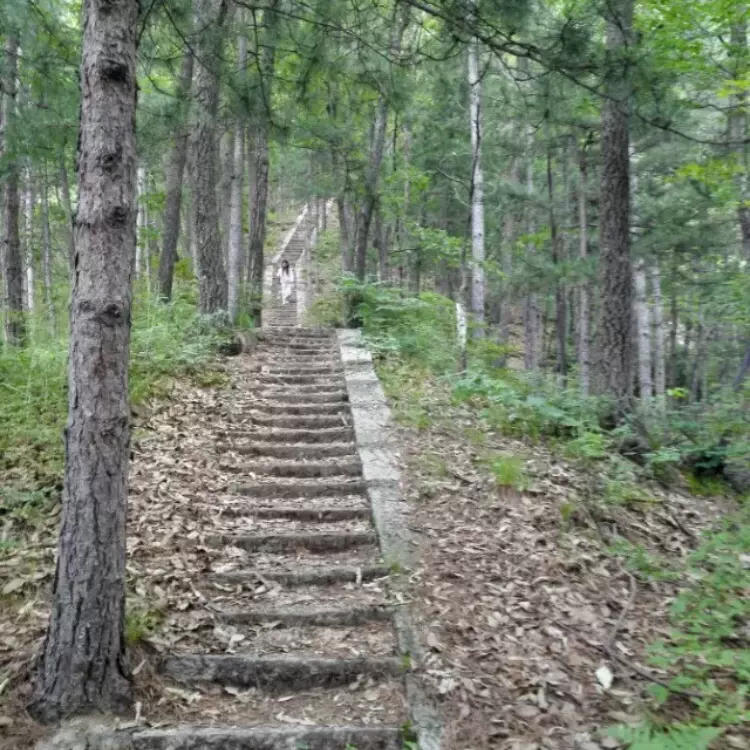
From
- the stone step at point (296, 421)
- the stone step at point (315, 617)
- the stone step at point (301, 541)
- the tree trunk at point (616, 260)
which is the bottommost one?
the stone step at point (315, 617)

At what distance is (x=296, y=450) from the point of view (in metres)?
6.89

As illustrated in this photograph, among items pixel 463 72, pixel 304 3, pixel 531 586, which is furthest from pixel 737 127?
pixel 531 586

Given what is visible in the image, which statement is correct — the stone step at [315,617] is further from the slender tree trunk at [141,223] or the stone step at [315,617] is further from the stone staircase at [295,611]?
the slender tree trunk at [141,223]

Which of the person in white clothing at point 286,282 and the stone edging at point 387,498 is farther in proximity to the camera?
the person in white clothing at point 286,282

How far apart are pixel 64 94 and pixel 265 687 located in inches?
266

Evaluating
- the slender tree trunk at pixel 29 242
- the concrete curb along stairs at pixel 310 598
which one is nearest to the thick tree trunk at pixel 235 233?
the concrete curb along stairs at pixel 310 598

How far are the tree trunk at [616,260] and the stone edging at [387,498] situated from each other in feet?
9.35

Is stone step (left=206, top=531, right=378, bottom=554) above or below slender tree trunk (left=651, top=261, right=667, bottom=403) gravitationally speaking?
below

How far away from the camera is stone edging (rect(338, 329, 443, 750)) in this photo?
3.37 m

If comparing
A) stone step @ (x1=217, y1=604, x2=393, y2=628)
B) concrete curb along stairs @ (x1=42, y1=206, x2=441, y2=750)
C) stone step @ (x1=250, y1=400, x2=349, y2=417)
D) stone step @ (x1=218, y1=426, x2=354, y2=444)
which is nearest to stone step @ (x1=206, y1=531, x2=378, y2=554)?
concrete curb along stairs @ (x1=42, y1=206, x2=441, y2=750)

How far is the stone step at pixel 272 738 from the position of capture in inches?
124

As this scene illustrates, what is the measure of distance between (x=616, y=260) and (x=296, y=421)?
4396 mm

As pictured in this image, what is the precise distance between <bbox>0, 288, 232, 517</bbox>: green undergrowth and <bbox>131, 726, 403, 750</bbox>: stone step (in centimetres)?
239

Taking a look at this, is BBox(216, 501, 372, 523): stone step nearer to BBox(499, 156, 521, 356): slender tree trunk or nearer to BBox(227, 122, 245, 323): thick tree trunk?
BBox(227, 122, 245, 323): thick tree trunk
